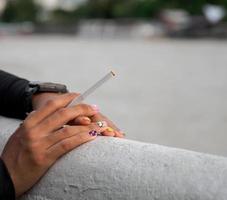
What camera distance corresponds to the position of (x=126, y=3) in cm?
6719

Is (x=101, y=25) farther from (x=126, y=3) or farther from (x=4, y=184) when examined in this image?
(x=4, y=184)

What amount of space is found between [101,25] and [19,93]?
52.0 meters

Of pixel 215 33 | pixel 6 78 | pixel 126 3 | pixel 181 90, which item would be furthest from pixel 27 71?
pixel 126 3

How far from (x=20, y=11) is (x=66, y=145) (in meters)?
74.7

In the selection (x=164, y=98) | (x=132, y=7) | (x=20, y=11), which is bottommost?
(x=20, y=11)

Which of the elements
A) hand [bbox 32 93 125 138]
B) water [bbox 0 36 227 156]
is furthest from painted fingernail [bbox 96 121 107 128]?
water [bbox 0 36 227 156]

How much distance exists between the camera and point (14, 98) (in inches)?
73.3

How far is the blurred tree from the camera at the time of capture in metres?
72.9

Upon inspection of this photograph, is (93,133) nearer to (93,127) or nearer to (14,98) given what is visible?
(93,127)

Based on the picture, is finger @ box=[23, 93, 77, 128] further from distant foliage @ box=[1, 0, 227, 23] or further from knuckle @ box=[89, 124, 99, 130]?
distant foliage @ box=[1, 0, 227, 23]

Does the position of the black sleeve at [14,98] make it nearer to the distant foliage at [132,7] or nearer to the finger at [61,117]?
the finger at [61,117]

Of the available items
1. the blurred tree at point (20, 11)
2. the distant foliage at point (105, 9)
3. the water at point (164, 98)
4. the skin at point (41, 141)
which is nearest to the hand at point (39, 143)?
the skin at point (41, 141)

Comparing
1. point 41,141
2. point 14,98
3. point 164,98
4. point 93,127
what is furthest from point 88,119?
point 164,98

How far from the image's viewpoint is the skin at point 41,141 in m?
1.37
